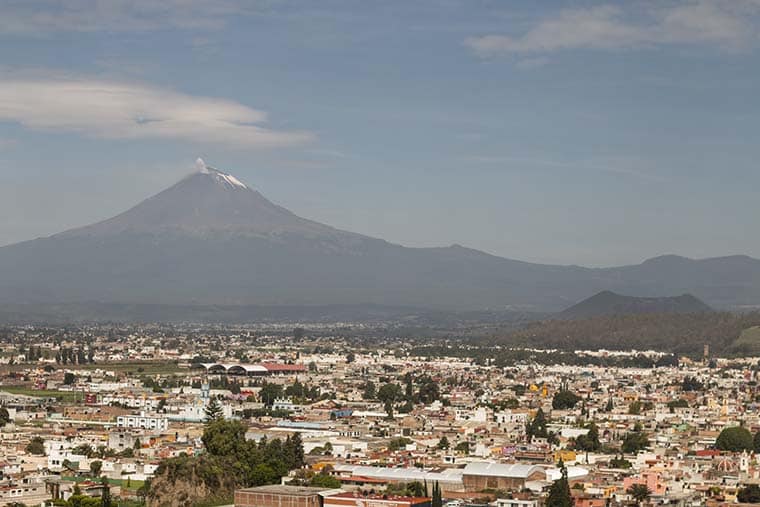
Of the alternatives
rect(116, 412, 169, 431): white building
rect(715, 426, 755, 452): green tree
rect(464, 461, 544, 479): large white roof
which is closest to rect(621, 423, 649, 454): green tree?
rect(715, 426, 755, 452): green tree

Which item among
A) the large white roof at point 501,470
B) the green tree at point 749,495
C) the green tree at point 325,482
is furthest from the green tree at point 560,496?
the green tree at point 325,482

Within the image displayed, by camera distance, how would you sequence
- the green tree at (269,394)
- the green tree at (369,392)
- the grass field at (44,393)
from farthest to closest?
the green tree at (369,392) → the grass field at (44,393) → the green tree at (269,394)

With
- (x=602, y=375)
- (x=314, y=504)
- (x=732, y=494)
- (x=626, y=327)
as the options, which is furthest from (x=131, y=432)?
(x=626, y=327)

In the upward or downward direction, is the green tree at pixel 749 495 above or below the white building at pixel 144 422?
below

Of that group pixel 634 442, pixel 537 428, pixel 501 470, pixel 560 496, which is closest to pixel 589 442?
pixel 634 442

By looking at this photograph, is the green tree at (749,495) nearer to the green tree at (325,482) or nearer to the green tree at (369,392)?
the green tree at (325,482)

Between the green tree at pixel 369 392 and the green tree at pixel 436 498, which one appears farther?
the green tree at pixel 369 392
